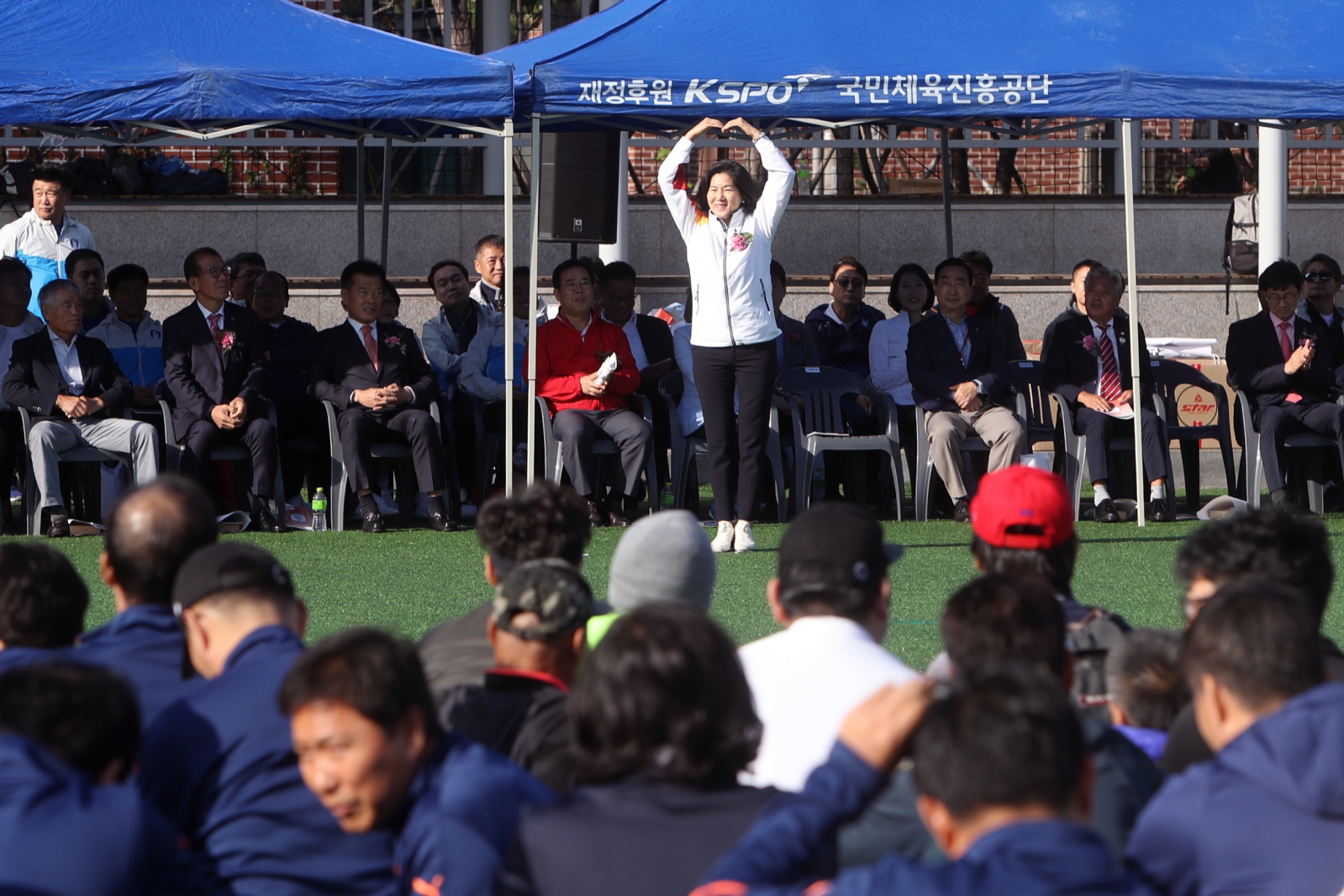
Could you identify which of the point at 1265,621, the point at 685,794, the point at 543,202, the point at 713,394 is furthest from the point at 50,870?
the point at 543,202

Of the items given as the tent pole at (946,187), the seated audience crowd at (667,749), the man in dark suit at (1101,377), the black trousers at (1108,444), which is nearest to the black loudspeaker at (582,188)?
the tent pole at (946,187)

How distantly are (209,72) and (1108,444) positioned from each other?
17.7 feet

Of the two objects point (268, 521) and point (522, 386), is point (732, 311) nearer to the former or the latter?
point (522, 386)

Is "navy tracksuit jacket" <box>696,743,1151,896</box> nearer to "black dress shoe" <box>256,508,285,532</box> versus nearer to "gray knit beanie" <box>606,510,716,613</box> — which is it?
"gray knit beanie" <box>606,510,716,613</box>

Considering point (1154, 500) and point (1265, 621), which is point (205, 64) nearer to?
point (1154, 500)

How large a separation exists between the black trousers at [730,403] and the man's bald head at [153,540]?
477 cm

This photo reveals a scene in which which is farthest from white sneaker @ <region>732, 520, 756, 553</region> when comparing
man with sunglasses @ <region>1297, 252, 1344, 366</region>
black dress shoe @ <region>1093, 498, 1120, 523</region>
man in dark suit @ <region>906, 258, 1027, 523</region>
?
man with sunglasses @ <region>1297, 252, 1344, 366</region>

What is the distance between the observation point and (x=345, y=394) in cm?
924

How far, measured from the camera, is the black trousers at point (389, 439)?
910cm

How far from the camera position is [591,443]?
9211mm

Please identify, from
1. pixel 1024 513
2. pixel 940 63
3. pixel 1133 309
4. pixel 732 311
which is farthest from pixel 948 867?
pixel 1133 309

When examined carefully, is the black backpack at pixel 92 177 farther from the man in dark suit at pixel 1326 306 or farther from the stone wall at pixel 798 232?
the man in dark suit at pixel 1326 306

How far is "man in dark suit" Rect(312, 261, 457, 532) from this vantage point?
9117mm

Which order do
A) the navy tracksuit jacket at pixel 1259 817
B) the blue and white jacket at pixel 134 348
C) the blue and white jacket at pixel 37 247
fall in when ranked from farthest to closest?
the blue and white jacket at pixel 37 247
the blue and white jacket at pixel 134 348
the navy tracksuit jacket at pixel 1259 817
